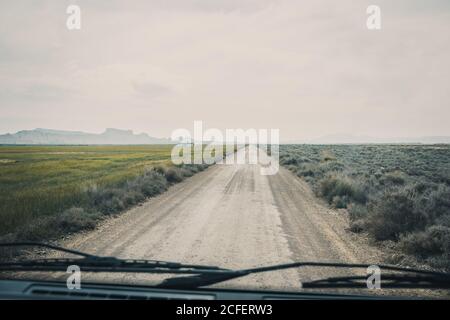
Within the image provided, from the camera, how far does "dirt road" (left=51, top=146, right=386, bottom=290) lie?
7047mm

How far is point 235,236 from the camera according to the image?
8891 millimetres

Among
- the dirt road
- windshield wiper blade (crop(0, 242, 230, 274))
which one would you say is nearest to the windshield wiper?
windshield wiper blade (crop(0, 242, 230, 274))

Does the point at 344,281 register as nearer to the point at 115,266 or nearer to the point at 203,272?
the point at 203,272

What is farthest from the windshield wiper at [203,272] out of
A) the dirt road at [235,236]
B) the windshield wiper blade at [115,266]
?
the dirt road at [235,236]

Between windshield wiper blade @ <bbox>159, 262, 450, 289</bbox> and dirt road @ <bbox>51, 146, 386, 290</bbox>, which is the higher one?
windshield wiper blade @ <bbox>159, 262, 450, 289</bbox>

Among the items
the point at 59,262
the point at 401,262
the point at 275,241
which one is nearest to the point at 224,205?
the point at 275,241

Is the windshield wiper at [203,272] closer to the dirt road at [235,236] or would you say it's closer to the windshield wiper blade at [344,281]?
the windshield wiper blade at [344,281]

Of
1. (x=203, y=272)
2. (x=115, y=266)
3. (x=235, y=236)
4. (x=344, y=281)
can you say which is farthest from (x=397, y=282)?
(x=235, y=236)

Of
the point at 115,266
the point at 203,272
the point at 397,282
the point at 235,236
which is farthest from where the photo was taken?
the point at 235,236

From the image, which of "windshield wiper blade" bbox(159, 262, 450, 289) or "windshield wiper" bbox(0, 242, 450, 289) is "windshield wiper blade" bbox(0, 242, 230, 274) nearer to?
"windshield wiper" bbox(0, 242, 450, 289)

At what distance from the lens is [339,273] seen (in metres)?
6.38
